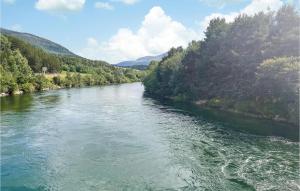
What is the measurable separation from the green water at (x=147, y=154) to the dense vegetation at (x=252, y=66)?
4714mm

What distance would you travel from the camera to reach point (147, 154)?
32719 mm

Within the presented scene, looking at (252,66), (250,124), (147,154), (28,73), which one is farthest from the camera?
(28,73)

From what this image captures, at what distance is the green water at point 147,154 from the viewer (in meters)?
25.1

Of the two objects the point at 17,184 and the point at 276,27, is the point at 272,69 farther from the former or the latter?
the point at 17,184

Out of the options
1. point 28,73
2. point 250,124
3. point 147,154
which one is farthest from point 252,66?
point 28,73

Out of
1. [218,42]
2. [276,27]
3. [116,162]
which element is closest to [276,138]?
[116,162]

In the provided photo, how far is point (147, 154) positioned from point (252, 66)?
33.0m

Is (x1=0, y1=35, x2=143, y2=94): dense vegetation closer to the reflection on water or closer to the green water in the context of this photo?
Answer: the green water

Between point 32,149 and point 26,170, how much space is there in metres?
6.65

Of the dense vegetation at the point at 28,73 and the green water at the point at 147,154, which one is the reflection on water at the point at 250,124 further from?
the dense vegetation at the point at 28,73

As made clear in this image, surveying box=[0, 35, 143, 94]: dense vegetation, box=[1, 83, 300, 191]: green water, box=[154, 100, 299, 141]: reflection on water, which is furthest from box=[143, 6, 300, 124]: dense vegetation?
box=[0, 35, 143, 94]: dense vegetation

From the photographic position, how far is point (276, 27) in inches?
2442

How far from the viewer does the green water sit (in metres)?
25.1

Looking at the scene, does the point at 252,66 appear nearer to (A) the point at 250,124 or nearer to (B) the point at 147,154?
(A) the point at 250,124
